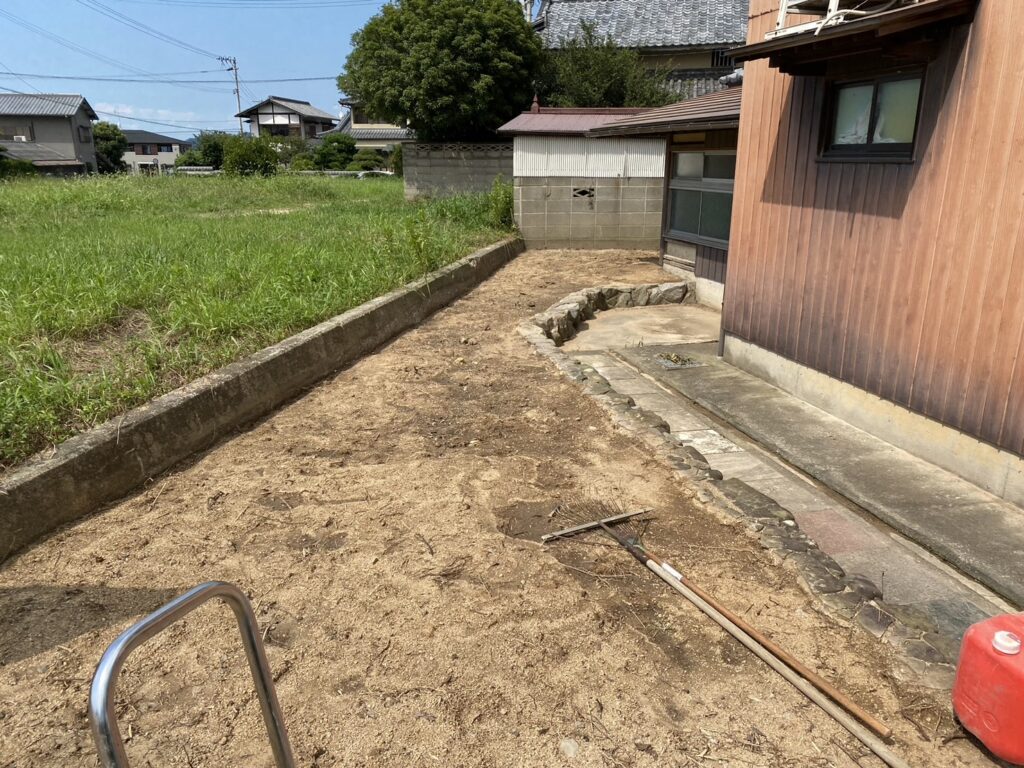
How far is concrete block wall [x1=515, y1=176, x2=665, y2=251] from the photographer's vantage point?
1301 centimetres

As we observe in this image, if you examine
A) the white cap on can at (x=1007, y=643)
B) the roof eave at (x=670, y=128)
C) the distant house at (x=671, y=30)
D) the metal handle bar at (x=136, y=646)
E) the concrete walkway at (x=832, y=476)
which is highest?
the distant house at (x=671, y=30)

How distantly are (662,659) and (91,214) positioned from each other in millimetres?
15212

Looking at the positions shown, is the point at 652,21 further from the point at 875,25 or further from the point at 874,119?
the point at 875,25

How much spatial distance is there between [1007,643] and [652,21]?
24.6m

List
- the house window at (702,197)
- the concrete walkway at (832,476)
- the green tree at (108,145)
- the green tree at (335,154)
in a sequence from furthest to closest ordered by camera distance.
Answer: the green tree at (108,145)
the green tree at (335,154)
the house window at (702,197)
the concrete walkway at (832,476)

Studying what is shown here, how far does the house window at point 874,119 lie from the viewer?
15.9 feet

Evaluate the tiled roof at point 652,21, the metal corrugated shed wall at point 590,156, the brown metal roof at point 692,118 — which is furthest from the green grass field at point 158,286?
the tiled roof at point 652,21

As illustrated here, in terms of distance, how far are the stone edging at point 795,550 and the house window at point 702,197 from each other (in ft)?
13.7

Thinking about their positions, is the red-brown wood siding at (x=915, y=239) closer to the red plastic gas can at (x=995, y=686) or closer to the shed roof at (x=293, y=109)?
the red plastic gas can at (x=995, y=686)

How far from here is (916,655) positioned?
2.68 meters

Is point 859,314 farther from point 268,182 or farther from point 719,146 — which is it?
point 268,182

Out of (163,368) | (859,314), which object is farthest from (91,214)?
(859,314)

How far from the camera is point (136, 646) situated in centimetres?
152

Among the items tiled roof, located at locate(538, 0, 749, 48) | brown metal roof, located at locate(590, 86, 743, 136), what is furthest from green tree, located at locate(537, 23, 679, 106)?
brown metal roof, located at locate(590, 86, 743, 136)
